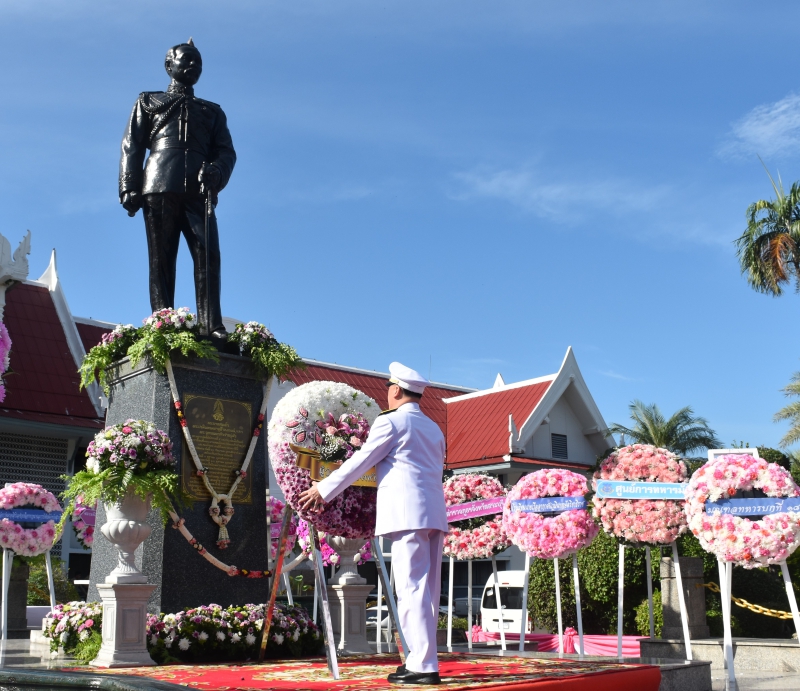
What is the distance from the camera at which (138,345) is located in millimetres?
9039

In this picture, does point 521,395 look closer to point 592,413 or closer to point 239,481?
point 592,413

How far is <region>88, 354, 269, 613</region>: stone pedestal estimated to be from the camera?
8.59 m

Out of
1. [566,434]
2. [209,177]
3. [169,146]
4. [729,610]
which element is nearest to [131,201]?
[169,146]

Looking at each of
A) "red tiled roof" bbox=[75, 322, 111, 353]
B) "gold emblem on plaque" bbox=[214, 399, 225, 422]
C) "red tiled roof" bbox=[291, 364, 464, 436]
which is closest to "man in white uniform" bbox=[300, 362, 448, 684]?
"gold emblem on plaque" bbox=[214, 399, 225, 422]

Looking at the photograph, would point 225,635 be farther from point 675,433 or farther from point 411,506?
point 675,433

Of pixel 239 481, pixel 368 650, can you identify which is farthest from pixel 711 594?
pixel 239 481

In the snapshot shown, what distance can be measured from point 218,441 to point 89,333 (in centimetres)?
1705

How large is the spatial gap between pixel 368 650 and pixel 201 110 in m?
6.10

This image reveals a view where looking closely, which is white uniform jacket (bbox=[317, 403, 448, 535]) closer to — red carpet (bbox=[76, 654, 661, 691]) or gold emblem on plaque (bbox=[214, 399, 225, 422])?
red carpet (bbox=[76, 654, 661, 691])

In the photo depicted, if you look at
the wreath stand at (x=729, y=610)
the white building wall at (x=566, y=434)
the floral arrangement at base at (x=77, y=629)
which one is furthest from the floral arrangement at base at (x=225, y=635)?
the white building wall at (x=566, y=434)

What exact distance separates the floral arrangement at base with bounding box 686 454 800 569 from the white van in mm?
11272

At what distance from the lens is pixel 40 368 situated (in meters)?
22.6

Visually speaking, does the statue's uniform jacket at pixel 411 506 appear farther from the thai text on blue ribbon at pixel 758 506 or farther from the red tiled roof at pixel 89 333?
the red tiled roof at pixel 89 333

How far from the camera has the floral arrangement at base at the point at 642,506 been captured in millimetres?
9906
